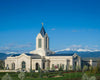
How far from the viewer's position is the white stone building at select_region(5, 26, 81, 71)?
229 ft

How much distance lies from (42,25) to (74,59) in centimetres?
1443

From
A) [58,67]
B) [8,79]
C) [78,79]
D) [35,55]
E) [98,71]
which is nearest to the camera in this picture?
[8,79]

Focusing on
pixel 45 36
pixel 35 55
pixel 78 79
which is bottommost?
pixel 78 79

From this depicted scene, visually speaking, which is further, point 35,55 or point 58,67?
point 35,55

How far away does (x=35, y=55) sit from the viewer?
73438 mm

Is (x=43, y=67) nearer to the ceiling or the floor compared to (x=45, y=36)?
nearer to the floor

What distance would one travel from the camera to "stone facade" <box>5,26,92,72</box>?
6981cm

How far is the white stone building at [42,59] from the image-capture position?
229ft

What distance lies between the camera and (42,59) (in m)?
70.2

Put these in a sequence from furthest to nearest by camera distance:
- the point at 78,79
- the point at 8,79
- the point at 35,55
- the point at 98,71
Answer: the point at 35,55 < the point at 98,71 < the point at 78,79 < the point at 8,79

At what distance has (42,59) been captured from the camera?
2766 inches

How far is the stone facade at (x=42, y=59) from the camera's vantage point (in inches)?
2749

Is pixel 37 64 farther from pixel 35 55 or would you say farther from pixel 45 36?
pixel 45 36

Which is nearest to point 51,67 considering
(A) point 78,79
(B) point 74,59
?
(B) point 74,59
